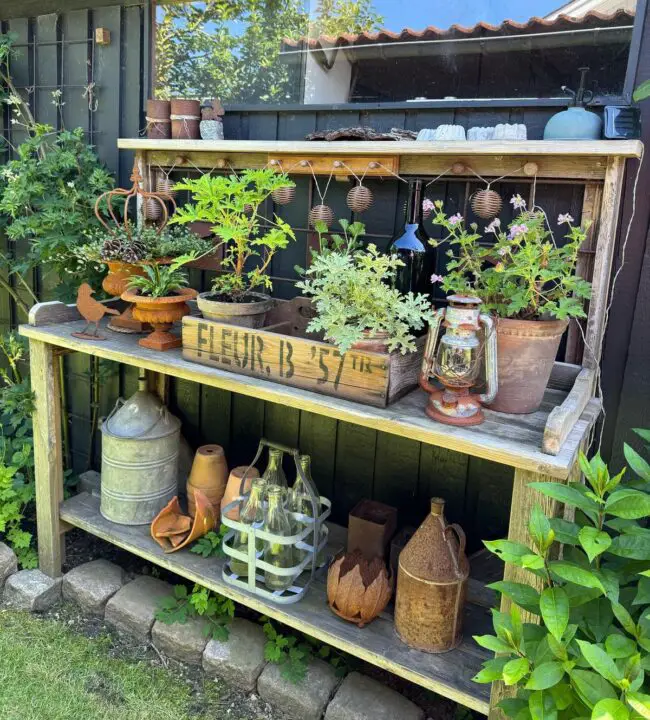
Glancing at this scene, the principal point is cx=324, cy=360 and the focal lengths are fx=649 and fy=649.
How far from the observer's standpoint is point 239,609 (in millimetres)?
2328

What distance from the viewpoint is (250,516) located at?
2.01 m

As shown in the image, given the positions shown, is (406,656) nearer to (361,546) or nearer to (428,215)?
(361,546)

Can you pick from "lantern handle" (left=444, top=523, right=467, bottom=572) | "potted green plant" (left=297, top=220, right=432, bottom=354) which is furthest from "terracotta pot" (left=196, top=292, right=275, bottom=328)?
"lantern handle" (left=444, top=523, right=467, bottom=572)

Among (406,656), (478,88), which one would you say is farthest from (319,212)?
(406,656)

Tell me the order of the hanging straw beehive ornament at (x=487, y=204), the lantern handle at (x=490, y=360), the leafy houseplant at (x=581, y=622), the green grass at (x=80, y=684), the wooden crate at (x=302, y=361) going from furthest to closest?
the green grass at (x=80, y=684) < the hanging straw beehive ornament at (x=487, y=204) < the wooden crate at (x=302, y=361) < the lantern handle at (x=490, y=360) < the leafy houseplant at (x=581, y=622)

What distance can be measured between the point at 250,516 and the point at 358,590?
42cm

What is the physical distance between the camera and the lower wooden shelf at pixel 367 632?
1.62m

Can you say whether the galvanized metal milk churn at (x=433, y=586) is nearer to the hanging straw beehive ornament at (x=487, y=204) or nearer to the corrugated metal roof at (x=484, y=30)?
the hanging straw beehive ornament at (x=487, y=204)

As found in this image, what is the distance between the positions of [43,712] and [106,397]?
144 cm

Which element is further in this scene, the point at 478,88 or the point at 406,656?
the point at 478,88

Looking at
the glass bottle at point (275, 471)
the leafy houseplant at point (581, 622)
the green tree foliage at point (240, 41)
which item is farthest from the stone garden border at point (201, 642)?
the green tree foliage at point (240, 41)

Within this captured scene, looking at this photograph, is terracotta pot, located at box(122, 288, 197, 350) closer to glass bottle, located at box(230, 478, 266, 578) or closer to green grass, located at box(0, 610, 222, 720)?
glass bottle, located at box(230, 478, 266, 578)

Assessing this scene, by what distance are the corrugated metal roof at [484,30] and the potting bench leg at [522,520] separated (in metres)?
1.24

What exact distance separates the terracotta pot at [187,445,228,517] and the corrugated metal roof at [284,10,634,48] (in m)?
1.46
